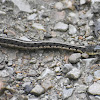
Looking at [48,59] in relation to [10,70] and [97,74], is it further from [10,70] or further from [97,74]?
[97,74]

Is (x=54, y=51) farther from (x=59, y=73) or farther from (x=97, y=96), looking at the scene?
(x=97, y=96)

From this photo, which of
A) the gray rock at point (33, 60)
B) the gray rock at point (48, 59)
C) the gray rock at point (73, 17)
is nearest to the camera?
the gray rock at point (33, 60)

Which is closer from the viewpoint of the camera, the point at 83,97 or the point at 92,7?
the point at 83,97

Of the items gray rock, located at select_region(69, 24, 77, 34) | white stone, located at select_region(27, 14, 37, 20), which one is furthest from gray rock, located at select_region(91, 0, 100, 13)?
white stone, located at select_region(27, 14, 37, 20)

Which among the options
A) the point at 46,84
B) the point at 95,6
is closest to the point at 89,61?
the point at 46,84

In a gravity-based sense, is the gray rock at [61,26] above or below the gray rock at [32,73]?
above

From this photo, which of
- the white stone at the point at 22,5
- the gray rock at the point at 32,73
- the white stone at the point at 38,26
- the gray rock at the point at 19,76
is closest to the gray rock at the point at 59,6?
the white stone at the point at 22,5

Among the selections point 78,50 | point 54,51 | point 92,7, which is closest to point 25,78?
point 54,51

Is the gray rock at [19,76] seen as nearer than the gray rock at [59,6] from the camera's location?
Yes

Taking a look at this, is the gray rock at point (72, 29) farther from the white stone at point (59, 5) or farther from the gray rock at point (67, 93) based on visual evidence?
the gray rock at point (67, 93)
